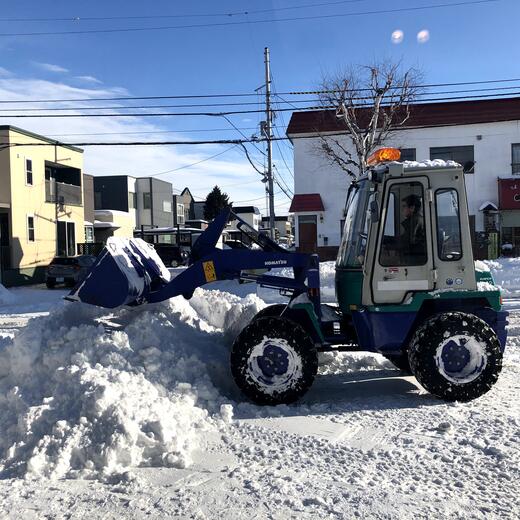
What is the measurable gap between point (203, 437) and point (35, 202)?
23339 millimetres

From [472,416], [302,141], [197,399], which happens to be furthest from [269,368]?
[302,141]

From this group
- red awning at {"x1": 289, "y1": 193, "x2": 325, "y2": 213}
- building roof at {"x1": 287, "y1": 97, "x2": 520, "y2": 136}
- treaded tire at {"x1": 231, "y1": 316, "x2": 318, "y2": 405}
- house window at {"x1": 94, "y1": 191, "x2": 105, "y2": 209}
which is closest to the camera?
treaded tire at {"x1": 231, "y1": 316, "x2": 318, "y2": 405}

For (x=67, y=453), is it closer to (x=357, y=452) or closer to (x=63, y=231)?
(x=357, y=452)

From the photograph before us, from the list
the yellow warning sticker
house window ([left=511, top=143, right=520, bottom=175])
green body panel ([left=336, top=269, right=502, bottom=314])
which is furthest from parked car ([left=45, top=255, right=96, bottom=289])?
house window ([left=511, top=143, right=520, bottom=175])

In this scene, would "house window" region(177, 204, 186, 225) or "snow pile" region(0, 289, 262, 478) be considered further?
"house window" region(177, 204, 186, 225)

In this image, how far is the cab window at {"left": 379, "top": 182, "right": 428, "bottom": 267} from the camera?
5.44 m

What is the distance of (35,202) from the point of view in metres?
25.1

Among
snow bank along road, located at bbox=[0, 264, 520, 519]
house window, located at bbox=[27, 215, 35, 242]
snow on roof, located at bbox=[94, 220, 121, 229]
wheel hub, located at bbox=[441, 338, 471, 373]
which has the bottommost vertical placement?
snow bank along road, located at bbox=[0, 264, 520, 519]

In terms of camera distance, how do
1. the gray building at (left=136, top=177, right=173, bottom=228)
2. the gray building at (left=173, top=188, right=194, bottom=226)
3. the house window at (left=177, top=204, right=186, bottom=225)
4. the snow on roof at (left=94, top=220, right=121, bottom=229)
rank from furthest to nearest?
the house window at (left=177, top=204, right=186, bottom=225) → the gray building at (left=173, top=188, right=194, bottom=226) → the gray building at (left=136, top=177, right=173, bottom=228) → the snow on roof at (left=94, top=220, right=121, bottom=229)

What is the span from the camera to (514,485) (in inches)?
143

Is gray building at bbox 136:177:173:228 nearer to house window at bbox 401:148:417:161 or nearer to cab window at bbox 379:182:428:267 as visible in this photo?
house window at bbox 401:148:417:161

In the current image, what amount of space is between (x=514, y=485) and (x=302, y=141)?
25.4 metres

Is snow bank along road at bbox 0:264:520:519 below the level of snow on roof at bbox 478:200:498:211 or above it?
below

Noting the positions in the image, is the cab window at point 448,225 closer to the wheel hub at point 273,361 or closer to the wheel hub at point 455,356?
the wheel hub at point 455,356
